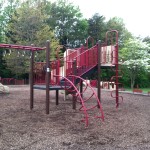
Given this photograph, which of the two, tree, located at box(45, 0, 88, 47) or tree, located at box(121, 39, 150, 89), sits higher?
tree, located at box(45, 0, 88, 47)

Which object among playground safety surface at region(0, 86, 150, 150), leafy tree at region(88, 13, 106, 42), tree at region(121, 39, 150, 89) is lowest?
playground safety surface at region(0, 86, 150, 150)

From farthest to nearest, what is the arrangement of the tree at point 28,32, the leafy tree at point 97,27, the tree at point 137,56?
1. the leafy tree at point 97,27
2. the tree at point 28,32
3. the tree at point 137,56

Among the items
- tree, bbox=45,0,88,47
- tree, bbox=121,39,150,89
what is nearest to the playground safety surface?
tree, bbox=121,39,150,89

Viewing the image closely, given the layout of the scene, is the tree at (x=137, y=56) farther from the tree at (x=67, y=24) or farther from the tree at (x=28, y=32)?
the tree at (x=67, y=24)

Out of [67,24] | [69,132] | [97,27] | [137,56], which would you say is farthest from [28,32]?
[69,132]

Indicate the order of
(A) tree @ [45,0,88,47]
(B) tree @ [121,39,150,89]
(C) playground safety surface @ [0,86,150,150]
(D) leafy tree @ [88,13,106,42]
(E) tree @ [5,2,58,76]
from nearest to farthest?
(C) playground safety surface @ [0,86,150,150] → (B) tree @ [121,39,150,89] → (E) tree @ [5,2,58,76] → (D) leafy tree @ [88,13,106,42] → (A) tree @ [45,0,88,47]

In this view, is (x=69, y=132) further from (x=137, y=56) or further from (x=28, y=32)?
(x=28, y=32)

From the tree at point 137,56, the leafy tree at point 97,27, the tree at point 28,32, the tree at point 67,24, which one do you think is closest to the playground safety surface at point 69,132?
the tree at point 137,56

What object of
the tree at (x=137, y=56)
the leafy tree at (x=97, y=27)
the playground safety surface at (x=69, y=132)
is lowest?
the playground safety surface at (x=69, y=132)

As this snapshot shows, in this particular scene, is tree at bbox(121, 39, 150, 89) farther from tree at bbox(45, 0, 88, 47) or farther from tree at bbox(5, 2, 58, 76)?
tree at bbox(45, 0, 88, 47)

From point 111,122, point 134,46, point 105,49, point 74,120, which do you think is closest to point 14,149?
point 74,120

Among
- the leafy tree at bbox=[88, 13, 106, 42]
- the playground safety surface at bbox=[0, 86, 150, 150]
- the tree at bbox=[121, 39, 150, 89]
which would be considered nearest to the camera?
the playground safety surface at bbox=[0, 86, 150, 150]

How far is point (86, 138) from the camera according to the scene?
562 centimetres

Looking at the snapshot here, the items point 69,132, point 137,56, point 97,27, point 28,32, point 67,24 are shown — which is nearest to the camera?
point 69,132
